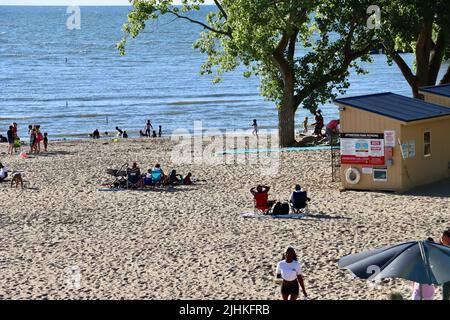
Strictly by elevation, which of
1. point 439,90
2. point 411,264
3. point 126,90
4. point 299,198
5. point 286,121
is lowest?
point 411,264

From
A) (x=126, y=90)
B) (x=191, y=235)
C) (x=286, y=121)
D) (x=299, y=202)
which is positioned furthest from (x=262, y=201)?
(x=126, y=90)

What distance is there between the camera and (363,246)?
58.2ft

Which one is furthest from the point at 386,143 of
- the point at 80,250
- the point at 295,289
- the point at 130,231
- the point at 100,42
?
the point at 100,42

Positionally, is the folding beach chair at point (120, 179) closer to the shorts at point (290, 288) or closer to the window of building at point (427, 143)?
the window of building at point (427, 143)

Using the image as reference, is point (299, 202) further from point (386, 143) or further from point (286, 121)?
point (286, 121)

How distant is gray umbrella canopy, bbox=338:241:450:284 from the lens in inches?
450

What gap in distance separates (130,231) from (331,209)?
15.9ft

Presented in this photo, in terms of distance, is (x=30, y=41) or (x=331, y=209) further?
(x=30, y=41)

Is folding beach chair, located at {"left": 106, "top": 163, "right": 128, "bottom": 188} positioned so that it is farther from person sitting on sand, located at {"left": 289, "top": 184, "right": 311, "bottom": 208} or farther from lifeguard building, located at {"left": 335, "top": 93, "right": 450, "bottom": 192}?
person sitting on sand, located at {"left": 289, "top": 184, "right": 311, "bottom": 208}

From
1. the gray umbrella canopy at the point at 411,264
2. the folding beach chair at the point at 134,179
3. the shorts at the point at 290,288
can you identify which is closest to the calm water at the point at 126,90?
the folding beach chair at the point at 134,179

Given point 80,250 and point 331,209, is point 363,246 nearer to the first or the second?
point 331,209

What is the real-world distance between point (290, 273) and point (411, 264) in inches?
79.2

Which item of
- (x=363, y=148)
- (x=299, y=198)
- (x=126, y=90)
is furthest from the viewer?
(x=126, y=90)

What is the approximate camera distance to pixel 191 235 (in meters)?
19.5
